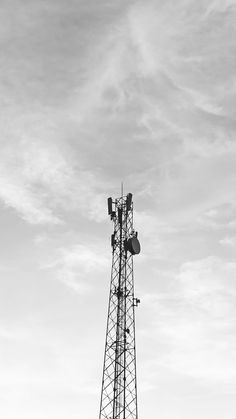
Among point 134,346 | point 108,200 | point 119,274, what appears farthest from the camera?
point 108,200

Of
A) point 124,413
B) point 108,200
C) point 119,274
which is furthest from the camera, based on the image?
point 108,200

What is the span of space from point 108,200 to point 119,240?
15.5 feet

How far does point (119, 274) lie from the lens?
4819 centimetres

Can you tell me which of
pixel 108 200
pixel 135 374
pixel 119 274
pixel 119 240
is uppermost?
pixel 108 200

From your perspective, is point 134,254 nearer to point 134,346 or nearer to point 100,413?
point 134,346

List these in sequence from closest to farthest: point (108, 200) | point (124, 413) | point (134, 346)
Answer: point (124, 413), point (134, 346), point (108, 200)

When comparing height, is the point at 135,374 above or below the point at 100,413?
above

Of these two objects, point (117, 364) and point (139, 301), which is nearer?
point (117, 364)

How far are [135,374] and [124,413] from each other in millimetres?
3596

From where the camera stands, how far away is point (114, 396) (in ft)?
139

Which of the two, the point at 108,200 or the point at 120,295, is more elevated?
the point at 108,200

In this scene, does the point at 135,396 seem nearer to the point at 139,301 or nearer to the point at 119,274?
the point at 139,301

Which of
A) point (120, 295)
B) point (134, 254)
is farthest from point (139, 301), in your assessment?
point (134, 254)

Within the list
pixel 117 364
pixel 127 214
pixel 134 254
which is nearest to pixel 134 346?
pixel 117 364
